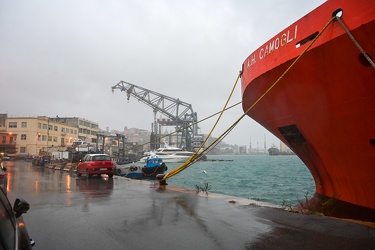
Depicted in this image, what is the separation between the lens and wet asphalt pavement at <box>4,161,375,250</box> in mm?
5109

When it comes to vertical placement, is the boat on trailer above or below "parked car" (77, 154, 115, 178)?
below

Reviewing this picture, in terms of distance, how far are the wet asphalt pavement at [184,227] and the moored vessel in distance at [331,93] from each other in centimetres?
142

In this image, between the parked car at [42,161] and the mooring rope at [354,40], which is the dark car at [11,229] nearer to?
the mooring rope at [354,40]

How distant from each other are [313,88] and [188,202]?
16.1 feet

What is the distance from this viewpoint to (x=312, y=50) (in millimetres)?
6250

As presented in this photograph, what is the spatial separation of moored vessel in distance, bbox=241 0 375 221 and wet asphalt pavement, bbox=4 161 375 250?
1.42 meters

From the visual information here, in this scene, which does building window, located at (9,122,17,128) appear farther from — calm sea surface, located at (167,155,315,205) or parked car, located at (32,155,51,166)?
calm sea surface, located at (167,155,315,205)

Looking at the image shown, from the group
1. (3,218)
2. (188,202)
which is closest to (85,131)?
(188,202)

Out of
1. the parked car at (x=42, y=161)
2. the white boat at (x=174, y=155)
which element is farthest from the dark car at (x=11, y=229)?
the white boat at (x=174, y=155)

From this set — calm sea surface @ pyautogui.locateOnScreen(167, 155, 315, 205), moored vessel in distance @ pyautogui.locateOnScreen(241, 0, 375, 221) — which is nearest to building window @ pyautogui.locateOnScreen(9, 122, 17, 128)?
calm sea surface @ pyautogui.locateOnScreen(167, 155, 315, 205)

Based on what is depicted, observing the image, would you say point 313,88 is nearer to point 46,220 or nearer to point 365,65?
point 365,65

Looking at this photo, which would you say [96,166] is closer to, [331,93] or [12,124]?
[331,93]

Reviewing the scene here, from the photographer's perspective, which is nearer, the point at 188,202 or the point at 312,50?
the point at 312,50

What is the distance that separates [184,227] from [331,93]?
13.8 feet
